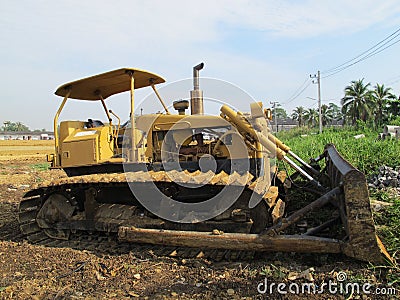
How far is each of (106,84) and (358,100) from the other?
45.2m

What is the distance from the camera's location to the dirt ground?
3557mm

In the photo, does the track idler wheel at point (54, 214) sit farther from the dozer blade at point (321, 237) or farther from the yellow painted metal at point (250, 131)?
the yellow painted metal at point (250, 131)

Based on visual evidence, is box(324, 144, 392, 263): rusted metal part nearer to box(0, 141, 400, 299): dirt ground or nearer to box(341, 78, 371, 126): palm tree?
box(0, 141, 400, 299): dirt ground

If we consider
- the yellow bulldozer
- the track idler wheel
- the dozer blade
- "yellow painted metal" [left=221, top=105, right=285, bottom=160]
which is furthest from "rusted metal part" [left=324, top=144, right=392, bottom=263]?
the track idler wheel

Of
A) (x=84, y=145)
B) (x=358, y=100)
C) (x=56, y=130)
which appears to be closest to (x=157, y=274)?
(x=84, y=145)

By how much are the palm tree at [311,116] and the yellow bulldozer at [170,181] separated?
64.1 m

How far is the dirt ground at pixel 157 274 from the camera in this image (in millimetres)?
3557

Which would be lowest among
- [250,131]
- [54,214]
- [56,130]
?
[54,214]

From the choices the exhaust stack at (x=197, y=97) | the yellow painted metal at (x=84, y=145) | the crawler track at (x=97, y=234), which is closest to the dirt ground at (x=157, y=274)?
the crawler track at (x=97, y=234)

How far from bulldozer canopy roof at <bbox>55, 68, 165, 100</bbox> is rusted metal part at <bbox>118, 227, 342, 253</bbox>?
2.44 m

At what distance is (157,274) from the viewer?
163 inches

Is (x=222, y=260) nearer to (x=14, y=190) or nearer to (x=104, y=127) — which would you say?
(x=104, y=127)

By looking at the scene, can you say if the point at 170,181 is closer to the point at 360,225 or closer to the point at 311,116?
the point at 360,225

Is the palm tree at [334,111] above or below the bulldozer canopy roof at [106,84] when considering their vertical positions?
above
